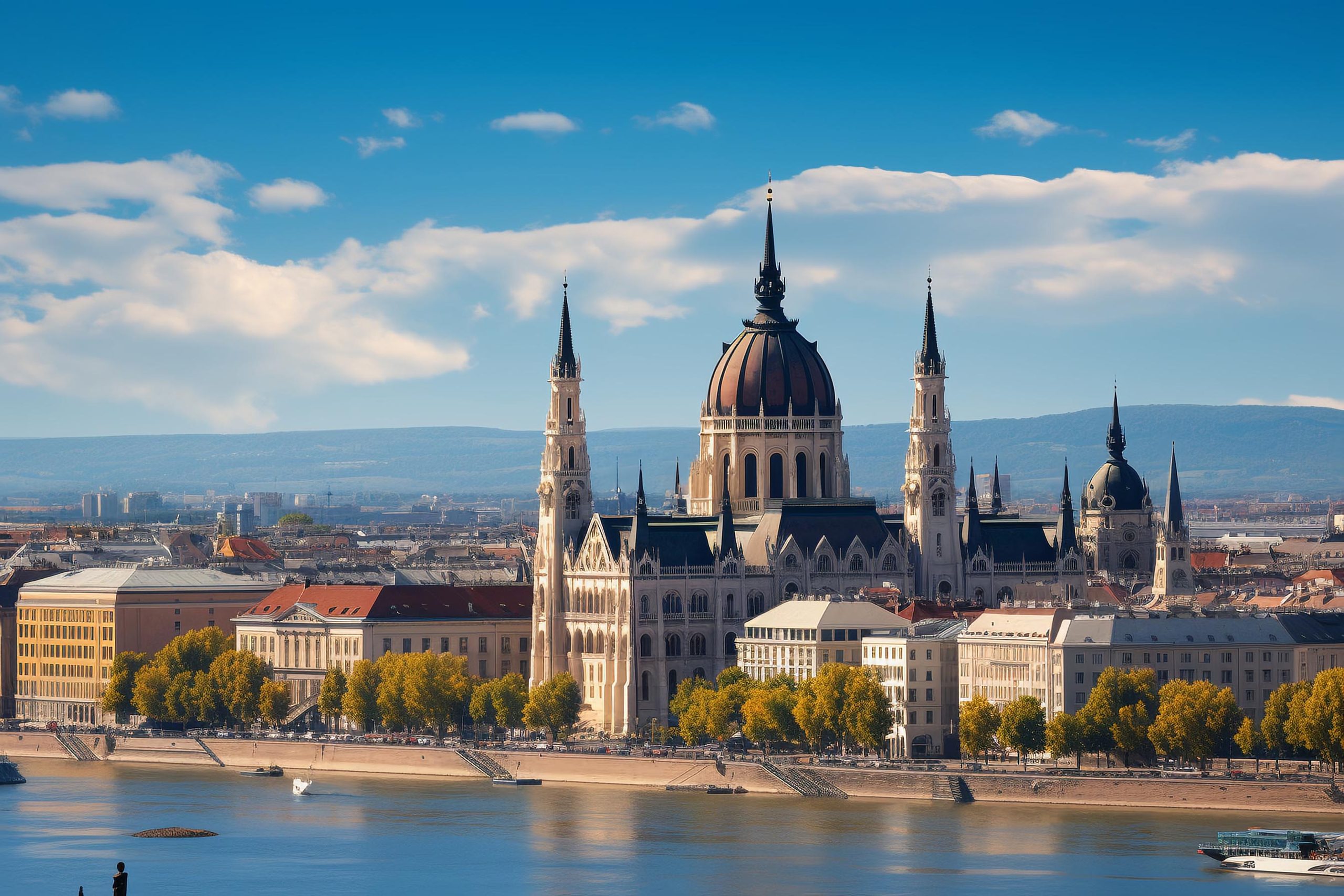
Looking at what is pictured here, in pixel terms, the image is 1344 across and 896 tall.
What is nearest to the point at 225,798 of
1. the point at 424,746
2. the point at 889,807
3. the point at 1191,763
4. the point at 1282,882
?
the point at 424,746

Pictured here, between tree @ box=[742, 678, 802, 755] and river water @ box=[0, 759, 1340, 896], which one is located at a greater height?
tree @ box=[742, 678, 802, 755]

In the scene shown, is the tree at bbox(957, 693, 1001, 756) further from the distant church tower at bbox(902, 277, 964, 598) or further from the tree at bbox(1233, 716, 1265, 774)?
the distant church tower at bbox(902, 277, 964, 598)

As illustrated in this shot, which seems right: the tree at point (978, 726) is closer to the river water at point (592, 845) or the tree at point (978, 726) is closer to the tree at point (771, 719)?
the river water at point (592, 845)

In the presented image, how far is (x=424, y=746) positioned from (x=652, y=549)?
677 inches

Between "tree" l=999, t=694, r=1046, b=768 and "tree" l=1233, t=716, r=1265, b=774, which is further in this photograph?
"tree" l=999, t=694, r=1046, b=768

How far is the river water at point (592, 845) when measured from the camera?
106250mm

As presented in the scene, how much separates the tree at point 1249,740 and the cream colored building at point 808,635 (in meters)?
21.1

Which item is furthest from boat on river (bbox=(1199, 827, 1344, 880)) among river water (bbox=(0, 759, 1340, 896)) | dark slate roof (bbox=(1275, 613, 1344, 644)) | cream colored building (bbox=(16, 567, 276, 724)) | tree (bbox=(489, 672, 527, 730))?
cream colored building (bbox=(16, 567, 276, 724))

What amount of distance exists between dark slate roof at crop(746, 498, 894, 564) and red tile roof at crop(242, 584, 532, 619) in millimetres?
14577

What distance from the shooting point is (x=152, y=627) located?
7151 inches

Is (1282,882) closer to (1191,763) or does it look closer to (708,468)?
(1191,763)

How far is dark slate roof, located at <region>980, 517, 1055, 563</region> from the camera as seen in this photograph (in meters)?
169

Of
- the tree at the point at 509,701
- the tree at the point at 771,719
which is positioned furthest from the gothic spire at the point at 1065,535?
the tree at the point at 771,719

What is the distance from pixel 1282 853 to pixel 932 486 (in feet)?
195
